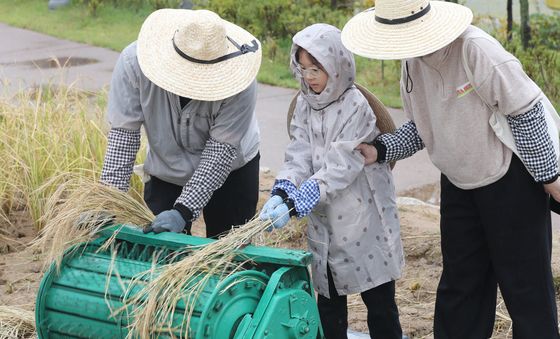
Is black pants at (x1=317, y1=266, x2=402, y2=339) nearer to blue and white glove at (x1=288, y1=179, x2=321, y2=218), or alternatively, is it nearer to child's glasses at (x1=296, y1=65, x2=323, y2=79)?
blue and white glove at (x1=288, y1=179, x2=321, y2=218)

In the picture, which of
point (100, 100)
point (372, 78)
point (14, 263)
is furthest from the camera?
point (372, 78)

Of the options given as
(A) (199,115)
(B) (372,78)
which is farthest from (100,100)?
(A) (199,115)

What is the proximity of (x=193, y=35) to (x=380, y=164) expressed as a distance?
0.80 metres

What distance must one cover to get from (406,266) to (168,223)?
5.73 ft

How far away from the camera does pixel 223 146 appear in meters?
3.66

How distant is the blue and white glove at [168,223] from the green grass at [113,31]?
423 cm

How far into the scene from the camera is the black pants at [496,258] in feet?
10.9

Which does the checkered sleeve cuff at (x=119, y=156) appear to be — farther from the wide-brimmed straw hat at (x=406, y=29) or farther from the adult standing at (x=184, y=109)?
the wide-brimmed straw hat at (x=406, y=29)

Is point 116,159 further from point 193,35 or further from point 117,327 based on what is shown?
point 117,327

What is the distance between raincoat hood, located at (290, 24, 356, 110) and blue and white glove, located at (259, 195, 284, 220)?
1.26ft

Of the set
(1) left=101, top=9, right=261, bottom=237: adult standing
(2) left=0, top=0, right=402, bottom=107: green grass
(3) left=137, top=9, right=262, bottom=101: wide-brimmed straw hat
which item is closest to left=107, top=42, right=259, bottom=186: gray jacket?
(1) left=101, top=9, right=261, bottom=237: adult standing

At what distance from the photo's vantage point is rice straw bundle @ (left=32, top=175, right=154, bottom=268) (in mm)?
3406

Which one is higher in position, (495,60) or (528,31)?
(495,60)

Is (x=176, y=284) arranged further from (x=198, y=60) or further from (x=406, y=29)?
(x=406, y=29)
